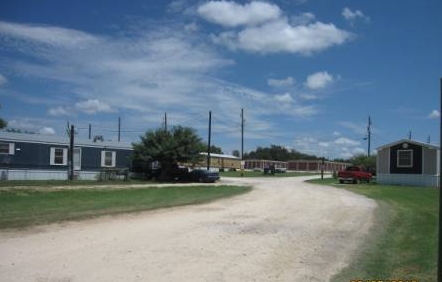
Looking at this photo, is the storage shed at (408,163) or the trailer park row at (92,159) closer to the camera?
the trailer park row at (92,159)

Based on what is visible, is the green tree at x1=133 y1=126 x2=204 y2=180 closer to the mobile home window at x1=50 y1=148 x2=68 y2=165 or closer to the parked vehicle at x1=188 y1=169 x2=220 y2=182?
the parked vehicle at x1=188 y1=169 x2=220 y2=182

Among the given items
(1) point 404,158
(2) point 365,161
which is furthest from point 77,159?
(2) point 365,161

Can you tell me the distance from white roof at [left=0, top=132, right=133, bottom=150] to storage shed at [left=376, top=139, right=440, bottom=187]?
21324mm

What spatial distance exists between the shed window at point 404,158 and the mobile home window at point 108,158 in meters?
23.3

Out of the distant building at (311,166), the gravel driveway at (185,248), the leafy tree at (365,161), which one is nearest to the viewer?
the gravel driveway at (185,248)

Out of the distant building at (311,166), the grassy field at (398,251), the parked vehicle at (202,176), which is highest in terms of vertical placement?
the distant building at (311,166)

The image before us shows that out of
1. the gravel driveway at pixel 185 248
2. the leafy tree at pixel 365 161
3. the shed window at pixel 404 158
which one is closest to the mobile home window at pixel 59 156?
the gravel driveway at pixel 185 248

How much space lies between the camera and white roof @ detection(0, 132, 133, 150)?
116ft

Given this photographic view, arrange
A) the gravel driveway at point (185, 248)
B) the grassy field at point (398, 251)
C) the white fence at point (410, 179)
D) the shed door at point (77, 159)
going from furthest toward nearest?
the white fence at point (410, 179) < the shed door at point (77, 159) < the grassy field at point (398, 251) < the gravel driveway at point (185, 248)

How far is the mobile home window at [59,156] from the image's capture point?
37812 mm

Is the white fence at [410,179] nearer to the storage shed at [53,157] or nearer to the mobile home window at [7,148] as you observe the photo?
the storage shed at [53,157]

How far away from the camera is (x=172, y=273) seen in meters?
7.83

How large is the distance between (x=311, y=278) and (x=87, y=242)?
4.62 m

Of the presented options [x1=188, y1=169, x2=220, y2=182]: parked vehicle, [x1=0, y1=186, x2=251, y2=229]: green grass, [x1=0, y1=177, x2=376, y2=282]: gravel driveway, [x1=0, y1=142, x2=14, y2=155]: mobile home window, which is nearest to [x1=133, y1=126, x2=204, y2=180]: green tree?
[x1=188, y1=169, x2=220, y2=182]: parked vehicle
